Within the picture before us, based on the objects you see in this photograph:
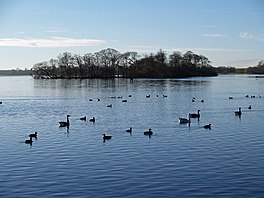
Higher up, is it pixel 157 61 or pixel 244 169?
pixel 157 61

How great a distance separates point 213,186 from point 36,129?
20807 mm

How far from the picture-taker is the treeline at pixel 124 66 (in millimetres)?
170625

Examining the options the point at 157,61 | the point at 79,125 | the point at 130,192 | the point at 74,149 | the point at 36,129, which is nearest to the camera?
the point at 130,192

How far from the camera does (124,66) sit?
17562 centimetres

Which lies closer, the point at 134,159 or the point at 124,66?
the point at 134,159

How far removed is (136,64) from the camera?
171625mm

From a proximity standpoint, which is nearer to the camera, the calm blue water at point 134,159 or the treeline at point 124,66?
the calm blue water at point 134,159

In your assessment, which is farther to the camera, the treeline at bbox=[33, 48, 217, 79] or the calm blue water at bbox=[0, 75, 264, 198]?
the treeline at bbox=[33, 48, 217, 79]

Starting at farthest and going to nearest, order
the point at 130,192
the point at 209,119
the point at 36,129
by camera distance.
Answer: the point at 209,119, the point at 36,129, the point at 130,192

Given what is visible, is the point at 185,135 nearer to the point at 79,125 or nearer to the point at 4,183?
the point at 79,125

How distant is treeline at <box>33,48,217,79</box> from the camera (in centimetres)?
17062

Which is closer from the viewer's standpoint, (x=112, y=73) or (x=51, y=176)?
(x=51, y=176)

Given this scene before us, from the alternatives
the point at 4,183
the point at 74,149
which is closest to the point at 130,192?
the point at 4,183

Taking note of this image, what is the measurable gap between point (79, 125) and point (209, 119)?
1349cm
